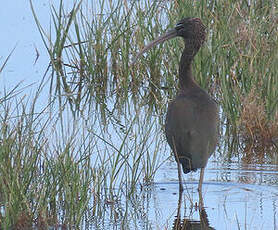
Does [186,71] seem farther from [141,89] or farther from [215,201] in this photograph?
[141,89]

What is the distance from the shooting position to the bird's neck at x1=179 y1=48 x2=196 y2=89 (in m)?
7.36

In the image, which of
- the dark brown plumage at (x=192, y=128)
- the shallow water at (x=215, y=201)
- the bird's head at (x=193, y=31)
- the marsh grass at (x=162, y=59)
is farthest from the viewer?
the marsh grass at (x=162, y=59)

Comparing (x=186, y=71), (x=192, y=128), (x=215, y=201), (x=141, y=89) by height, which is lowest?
(x=215, y=201)

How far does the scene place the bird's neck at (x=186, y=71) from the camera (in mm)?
7361

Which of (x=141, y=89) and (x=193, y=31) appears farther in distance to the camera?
(x=141, y=89)

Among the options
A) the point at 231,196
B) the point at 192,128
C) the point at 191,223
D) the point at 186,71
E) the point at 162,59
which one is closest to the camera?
the point at 191,223

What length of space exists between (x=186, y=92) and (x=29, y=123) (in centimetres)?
174

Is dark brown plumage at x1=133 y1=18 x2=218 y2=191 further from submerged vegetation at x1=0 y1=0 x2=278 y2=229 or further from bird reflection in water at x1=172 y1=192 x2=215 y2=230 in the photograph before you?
bird reflection in water at x1=172 y1=192 x2=215 y2=230

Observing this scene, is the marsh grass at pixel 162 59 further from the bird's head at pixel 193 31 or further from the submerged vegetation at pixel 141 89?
the bird's head at pixel 193 31

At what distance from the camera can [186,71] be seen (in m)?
7.47

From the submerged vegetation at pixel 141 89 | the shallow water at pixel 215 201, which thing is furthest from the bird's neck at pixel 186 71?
the shallow water at pixel 215 201

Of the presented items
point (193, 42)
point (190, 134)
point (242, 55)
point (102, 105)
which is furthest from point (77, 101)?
point (190, 134)

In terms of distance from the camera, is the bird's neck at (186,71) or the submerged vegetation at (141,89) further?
the bird's neck at (186,71)

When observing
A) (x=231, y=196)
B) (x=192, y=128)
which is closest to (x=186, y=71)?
(x=192, y=128)
